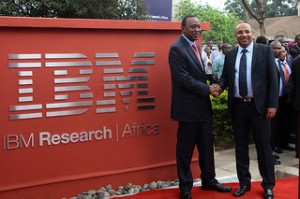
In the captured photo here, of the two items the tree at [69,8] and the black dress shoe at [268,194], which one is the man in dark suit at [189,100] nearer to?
the black dress shoe at [268,194]

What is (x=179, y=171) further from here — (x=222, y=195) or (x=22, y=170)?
(x=22, y=170)

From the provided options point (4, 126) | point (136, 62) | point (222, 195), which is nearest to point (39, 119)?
point (4, 126)

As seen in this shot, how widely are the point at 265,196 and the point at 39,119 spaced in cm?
261

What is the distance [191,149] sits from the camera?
14.8 feet

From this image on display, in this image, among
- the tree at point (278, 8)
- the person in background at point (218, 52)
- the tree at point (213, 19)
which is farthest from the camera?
the tree at point (278, 8)

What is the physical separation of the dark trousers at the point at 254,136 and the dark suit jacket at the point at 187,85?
0.38 metres

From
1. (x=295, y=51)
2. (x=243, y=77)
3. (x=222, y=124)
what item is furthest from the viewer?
(x=295, y=51)

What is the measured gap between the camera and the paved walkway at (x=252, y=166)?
5.31m

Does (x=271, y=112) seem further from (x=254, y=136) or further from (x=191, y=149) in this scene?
(x=191, y=149)

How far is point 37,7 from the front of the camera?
259 inches

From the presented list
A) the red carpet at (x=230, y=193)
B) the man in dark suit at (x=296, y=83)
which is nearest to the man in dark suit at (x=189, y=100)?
the red carpet at (x=230, y=193)

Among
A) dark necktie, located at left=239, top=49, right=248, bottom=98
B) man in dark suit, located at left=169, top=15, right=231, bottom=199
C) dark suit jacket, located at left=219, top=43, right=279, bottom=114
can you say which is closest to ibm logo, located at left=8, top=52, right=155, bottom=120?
man in dark suit, located at left=169, top=15, right=231, bottom=199

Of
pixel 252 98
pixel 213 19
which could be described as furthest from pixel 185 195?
pixel 213 19

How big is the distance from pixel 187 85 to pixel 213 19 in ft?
75.2
